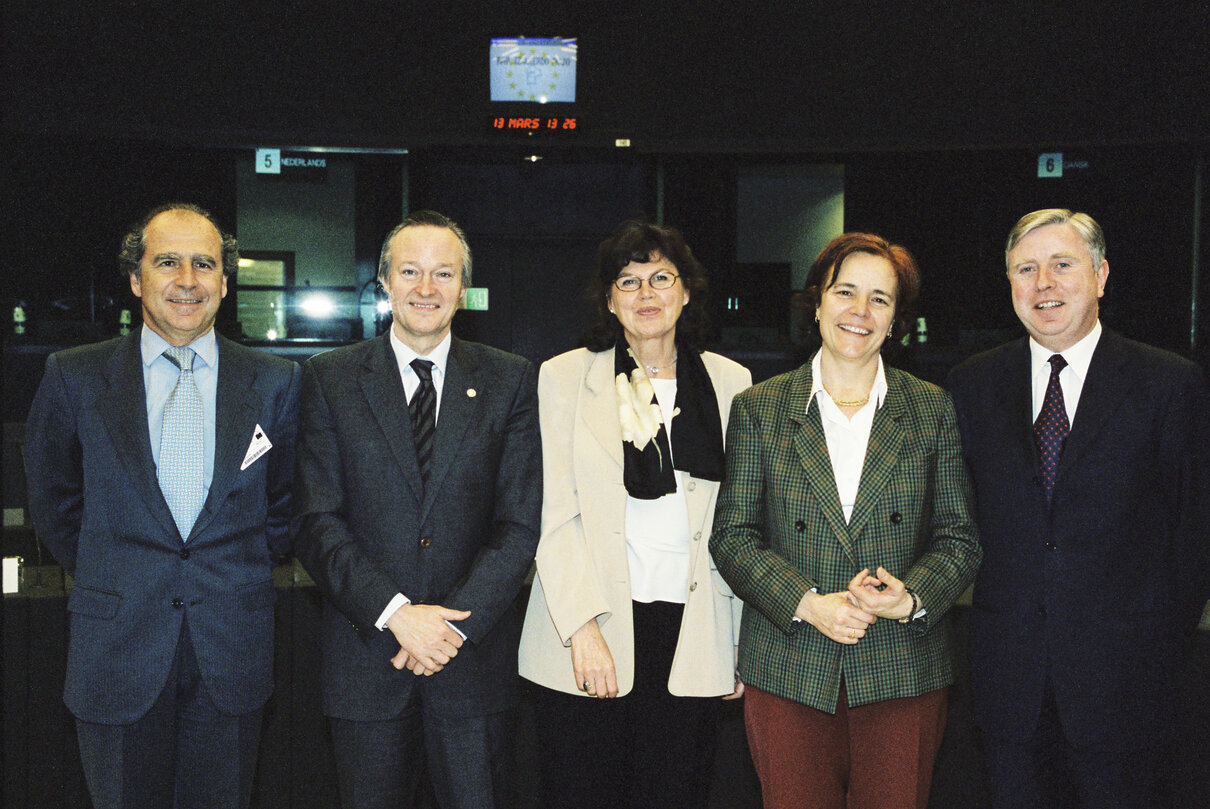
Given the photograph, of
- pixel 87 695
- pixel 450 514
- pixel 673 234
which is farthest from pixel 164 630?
pixel 673 234

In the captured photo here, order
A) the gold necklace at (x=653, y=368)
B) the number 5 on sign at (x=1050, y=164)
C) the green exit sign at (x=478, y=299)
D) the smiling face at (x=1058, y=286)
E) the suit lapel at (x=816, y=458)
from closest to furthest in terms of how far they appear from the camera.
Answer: the suit lapel at (x=816, y=458) < the smiling face at (x=1058, y=286) < the gold necklace at (x=653, y=368) < the number 5 on sign at (x=1050, y=164) < the green exit sign at (x=478, y=299)

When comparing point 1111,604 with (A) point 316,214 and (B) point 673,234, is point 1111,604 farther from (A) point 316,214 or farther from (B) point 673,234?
(A) point 316,214

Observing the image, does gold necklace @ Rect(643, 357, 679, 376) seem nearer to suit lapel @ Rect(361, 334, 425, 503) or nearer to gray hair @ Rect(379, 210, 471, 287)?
gray hair @ Rect(379, 210, 471, 287)

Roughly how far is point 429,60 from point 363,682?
6.12 m

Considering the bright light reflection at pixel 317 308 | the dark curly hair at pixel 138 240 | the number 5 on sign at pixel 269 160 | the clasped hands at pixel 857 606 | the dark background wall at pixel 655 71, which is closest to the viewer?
the clasped hands at pixel 857 606

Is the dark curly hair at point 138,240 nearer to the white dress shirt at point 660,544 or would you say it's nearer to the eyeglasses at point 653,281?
the eyeglasses at point 653,281

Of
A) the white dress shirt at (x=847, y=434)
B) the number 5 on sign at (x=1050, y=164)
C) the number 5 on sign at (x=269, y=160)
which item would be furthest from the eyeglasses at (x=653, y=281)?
the number 5 on sign at (x=1050, y=164)

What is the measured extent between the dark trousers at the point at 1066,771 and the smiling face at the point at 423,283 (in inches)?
64.3

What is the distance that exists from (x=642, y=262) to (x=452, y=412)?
61 cm

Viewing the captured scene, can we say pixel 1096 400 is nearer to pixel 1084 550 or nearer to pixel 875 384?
pixel 1084 550

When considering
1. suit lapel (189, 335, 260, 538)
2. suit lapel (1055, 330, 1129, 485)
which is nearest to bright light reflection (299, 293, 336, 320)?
suit lapel (189, 335, 260, 538)

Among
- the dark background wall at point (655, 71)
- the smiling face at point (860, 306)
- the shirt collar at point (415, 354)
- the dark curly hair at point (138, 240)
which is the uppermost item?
the dark background wall at point (655, 71)

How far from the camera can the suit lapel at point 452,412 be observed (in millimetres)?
2135

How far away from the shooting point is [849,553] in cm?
204
